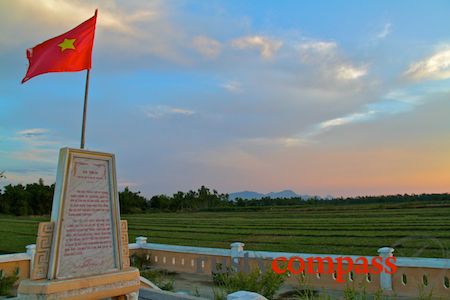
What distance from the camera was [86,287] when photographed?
557cm

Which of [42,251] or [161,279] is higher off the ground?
[42,251]

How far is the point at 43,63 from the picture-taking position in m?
7.43

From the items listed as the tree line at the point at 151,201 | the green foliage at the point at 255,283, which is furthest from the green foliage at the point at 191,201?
the green foliage at the point at 255,283

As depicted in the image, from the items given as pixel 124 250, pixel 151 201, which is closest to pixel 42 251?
pixel 124 250

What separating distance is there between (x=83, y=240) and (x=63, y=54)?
11.5 ft

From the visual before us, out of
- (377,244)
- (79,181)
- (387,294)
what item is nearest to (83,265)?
(79,181)

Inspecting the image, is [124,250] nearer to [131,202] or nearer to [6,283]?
[6,283]

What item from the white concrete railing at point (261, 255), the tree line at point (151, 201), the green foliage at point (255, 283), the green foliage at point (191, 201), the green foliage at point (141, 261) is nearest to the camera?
the green foliage at point (255, 283)

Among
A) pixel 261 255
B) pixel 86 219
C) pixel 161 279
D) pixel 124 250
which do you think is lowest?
pixel 161 279

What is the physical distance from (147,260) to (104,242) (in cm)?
777

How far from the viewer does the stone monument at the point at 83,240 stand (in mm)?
5375

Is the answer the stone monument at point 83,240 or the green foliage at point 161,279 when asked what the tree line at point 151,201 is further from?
the stone monument at point 83,240

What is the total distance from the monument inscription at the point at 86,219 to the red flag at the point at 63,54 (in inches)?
84.2

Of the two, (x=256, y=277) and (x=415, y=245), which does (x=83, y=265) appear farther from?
(x=415, y=245)
